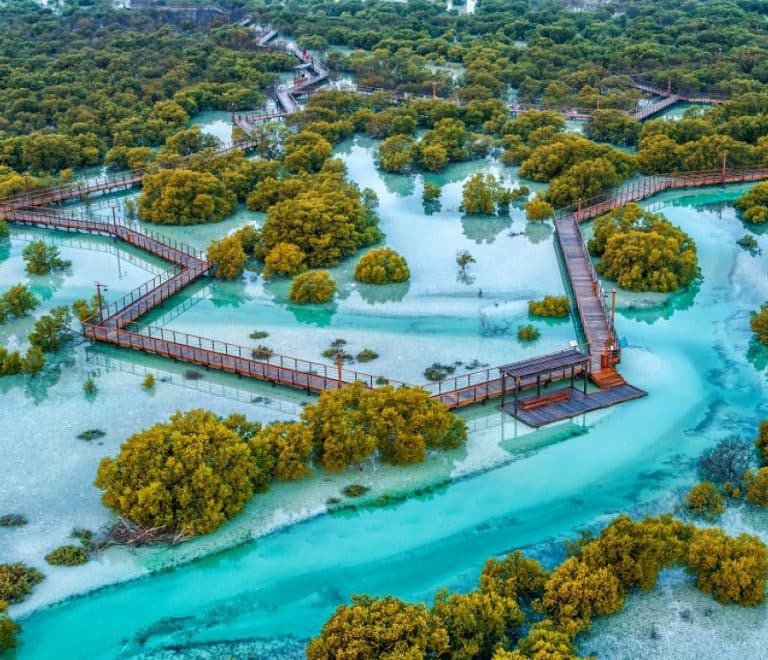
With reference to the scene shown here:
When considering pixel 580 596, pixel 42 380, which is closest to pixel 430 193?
pixel 42 380

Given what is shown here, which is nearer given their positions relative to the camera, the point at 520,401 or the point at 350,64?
the point at 520,401

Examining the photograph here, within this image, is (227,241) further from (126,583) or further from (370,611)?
(370,611)

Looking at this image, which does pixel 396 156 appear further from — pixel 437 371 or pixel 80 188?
pixel 437 371

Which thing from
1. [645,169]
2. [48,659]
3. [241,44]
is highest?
[241,44]

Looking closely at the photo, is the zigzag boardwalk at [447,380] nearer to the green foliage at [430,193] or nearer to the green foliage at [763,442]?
the green foliage at [763,442]

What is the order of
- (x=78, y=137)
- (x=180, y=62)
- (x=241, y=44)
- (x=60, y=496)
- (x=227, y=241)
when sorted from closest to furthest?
(x=60, y=496) → (x=227, y=241) → (x=78, y=137) → (x=180, y=62) → (x=241, y=44)

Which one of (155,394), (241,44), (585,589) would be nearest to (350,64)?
(241,44)
